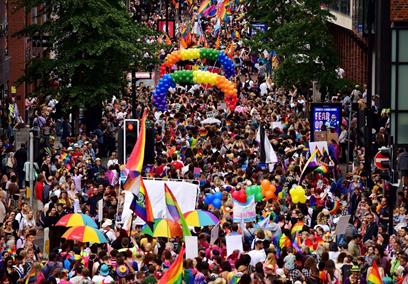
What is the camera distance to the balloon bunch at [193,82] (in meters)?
63.7

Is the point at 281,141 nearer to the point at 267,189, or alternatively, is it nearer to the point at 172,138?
the point at 172,138

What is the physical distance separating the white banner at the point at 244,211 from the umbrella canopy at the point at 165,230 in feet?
6.80

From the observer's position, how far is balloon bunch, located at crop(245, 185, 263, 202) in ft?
123

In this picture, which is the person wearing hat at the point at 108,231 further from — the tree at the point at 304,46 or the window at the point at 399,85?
the tree at the point at 304,46

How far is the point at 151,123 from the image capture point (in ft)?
175

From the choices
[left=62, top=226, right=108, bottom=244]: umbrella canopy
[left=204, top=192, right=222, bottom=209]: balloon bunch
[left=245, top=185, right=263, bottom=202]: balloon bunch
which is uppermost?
[left=245, top=185, right=263, bottom=202]: balloon bunch

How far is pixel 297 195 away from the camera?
123ft

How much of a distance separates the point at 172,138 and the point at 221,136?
2.13 metres

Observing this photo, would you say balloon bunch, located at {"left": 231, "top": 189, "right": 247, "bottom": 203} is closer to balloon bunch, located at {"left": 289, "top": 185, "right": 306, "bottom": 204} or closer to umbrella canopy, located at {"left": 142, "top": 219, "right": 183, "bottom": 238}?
balloon bunch, located at {"left": 289, "top": 185, "right": 306, "bottom": 204}

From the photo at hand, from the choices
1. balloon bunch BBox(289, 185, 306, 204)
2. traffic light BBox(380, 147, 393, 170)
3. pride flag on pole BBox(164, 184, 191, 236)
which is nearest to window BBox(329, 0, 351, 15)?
traffic light BBox(380, 147, 393, 170)

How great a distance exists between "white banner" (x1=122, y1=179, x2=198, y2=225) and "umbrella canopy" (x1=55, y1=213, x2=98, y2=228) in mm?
2351

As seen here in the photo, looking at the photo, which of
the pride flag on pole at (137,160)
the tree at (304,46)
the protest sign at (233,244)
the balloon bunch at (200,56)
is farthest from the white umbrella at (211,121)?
the protest sign at (233,244)

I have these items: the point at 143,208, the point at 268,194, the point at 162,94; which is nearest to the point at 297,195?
the point at 268,194

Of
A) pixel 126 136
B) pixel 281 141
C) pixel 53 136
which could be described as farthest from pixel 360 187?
pixel 53 136
